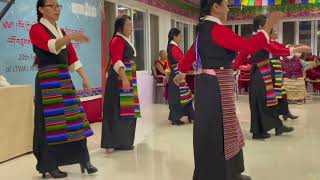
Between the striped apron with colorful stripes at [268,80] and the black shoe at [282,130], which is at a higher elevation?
the striped apron with colorful stripes at [268,80]

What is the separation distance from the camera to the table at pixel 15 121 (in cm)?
363

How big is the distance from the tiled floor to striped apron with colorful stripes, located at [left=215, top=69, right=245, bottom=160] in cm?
65

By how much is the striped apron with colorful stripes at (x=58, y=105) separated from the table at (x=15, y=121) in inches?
35.1

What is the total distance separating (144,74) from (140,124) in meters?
2.67

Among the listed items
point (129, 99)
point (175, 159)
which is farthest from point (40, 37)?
point (175, 159)

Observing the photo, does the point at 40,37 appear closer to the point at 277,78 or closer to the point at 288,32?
the point at 277,78

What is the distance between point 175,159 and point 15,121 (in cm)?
154

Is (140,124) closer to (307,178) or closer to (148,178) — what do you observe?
(148,178)

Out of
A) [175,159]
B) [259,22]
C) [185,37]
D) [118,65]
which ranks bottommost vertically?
[175,159]

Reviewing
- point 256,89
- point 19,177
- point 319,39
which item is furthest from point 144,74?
point 319,39

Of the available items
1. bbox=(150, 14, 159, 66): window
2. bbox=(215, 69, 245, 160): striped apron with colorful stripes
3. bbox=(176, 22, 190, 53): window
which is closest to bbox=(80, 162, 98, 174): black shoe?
bbox=(215, 69, 245, 160): striped apron with colorful stripes

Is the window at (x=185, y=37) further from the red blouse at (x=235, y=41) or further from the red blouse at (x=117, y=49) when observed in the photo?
the red blouse at (x=235, y=41)

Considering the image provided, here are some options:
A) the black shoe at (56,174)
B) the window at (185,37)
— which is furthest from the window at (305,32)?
the black shoe at (56,174)

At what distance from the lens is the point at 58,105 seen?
2.93m
